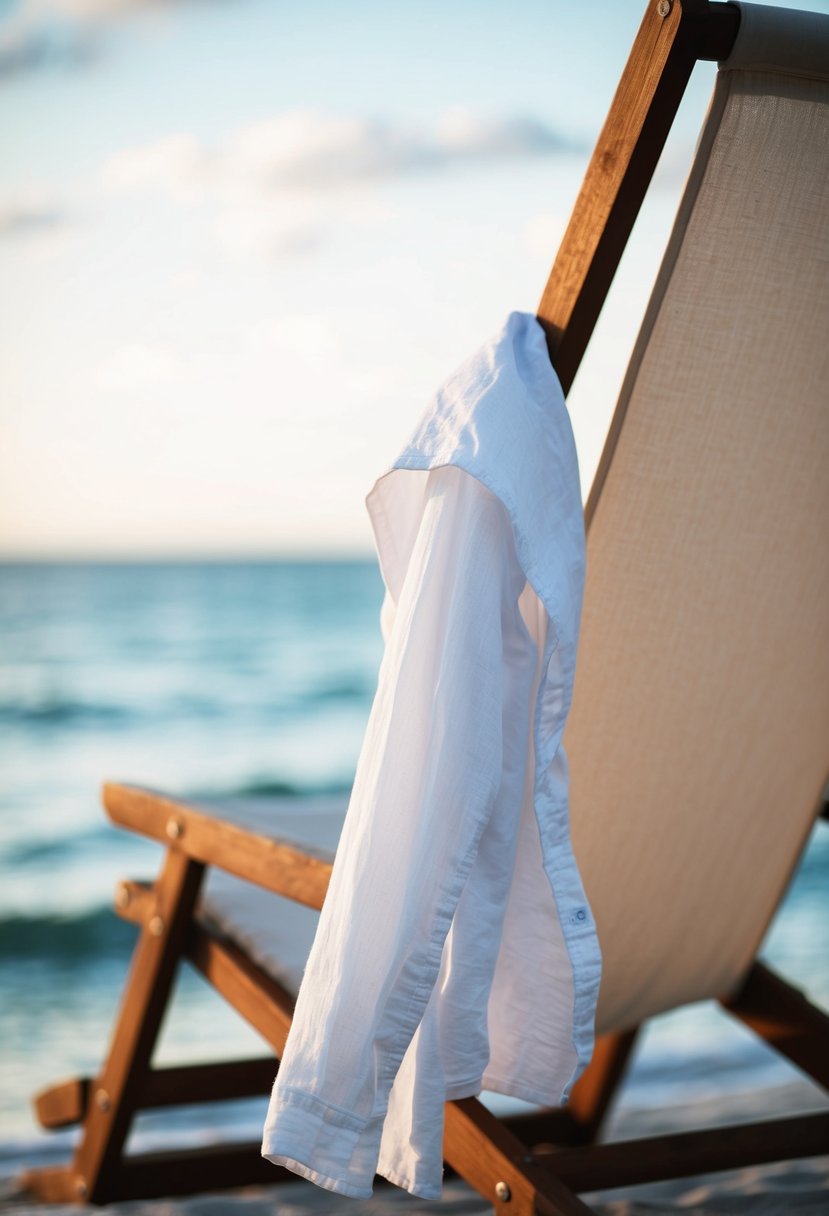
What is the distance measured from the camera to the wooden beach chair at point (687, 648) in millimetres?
1047

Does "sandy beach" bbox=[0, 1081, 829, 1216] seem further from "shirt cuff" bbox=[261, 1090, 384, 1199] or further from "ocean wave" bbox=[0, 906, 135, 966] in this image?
"ocean wave" bbox=[0, 906, 135, 966]

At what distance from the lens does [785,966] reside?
16.8 ft

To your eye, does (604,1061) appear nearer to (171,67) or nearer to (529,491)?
(529,491)

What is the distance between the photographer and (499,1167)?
122 centimetres

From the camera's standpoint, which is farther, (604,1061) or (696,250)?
(604,1061)

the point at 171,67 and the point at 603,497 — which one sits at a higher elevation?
the point at 171,67

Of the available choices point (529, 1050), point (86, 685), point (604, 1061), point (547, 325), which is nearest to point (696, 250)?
point (547, 325)

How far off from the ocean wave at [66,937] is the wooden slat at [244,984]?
376cm

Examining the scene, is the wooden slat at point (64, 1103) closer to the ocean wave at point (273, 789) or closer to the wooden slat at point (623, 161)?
the wooden slat at point (623, 161)

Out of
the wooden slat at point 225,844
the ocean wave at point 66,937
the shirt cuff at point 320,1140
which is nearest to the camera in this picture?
the shirt cuff at point 320,1140

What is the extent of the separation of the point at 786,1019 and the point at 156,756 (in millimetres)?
10151

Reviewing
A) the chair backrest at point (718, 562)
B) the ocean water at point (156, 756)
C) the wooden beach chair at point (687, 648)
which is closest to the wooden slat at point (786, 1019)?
the wooden beach chair at point (687, 648)

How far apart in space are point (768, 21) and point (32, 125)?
17003 millimetres

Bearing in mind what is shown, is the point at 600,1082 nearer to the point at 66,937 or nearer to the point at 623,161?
the point at 623,161
